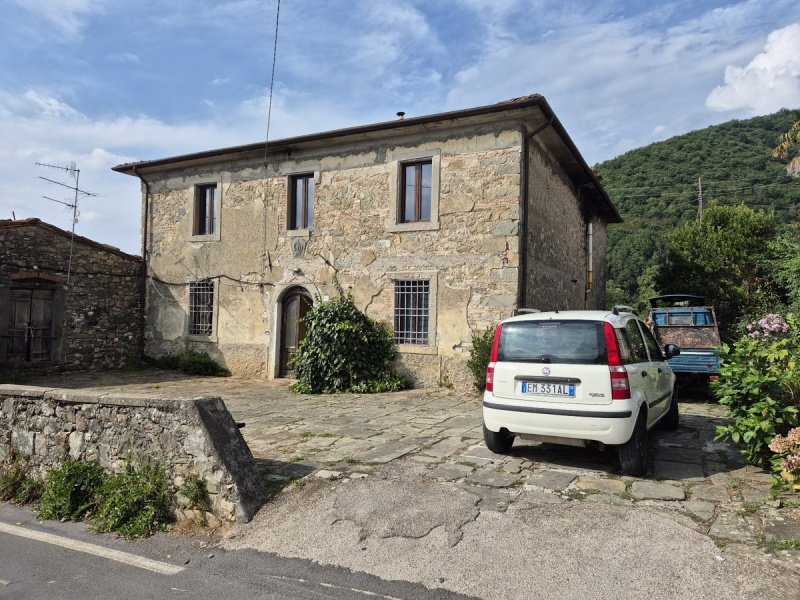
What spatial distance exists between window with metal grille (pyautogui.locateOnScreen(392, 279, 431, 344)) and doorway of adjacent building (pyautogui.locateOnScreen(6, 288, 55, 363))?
8.99m

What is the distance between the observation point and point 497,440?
5.55 metres

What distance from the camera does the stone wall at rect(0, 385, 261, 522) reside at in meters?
4.21

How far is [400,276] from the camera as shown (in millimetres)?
11297

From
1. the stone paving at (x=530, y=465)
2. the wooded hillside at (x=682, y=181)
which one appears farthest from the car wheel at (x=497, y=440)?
the wooded hillside at (x=682, y=181)

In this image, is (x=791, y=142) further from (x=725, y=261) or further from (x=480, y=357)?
(x=480, y=357)

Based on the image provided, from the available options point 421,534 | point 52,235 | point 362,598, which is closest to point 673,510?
point 421,534

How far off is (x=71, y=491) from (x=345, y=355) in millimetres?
6660

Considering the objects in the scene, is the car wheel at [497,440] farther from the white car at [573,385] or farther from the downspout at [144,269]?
the downspout at [144,269]

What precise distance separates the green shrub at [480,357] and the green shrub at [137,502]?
6.55 metres

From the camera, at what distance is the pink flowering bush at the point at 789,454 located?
13.6 ft

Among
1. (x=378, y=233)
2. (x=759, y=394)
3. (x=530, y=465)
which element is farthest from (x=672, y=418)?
(x=378, y=233)

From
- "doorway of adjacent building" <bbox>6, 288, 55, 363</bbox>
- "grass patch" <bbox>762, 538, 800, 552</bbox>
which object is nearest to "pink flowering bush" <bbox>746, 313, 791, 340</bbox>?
"grass patch" <bbox>762, 538, 800, 552</bbox>

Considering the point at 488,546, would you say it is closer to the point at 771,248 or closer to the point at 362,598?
the point at 362,598

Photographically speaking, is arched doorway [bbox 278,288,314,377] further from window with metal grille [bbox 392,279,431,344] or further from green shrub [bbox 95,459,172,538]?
green shrub [bbox 95,459,172,538]
